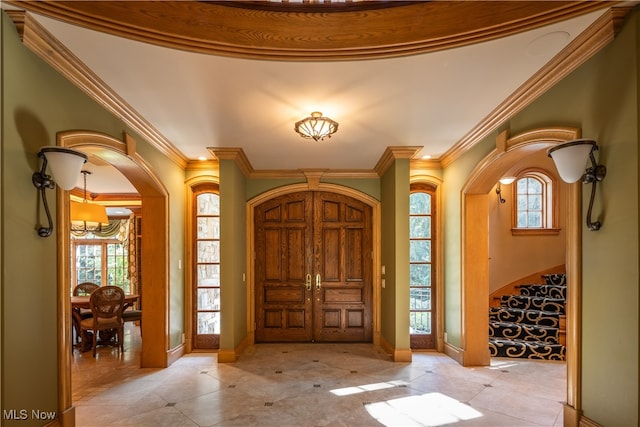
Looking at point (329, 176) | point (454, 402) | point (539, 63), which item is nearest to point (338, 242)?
point (329, 176)

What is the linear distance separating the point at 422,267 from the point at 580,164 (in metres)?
3.25

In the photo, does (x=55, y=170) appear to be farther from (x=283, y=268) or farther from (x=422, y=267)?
(x=422, y=267)

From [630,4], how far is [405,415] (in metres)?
3.14

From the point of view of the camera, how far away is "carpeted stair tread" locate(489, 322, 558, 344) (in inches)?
179

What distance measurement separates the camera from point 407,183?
172 inches

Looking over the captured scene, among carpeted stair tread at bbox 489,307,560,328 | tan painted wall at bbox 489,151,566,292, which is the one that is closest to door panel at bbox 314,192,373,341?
carpeted stair tread at bbox 489,307,560,328

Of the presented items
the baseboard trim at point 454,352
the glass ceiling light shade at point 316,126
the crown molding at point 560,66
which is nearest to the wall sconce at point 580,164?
the crown molding at point 560,66

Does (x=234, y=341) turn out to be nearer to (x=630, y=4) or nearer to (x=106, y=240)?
(x=630, y=4)

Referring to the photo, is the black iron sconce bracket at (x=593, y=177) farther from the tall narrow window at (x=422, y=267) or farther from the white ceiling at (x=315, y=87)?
the tall narrow window at (x=422, y=267)

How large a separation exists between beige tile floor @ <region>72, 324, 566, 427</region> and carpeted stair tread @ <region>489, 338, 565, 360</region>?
12 centimetres

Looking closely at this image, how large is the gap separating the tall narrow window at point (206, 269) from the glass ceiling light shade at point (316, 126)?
2379 mm

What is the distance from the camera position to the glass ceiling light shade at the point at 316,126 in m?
3.08

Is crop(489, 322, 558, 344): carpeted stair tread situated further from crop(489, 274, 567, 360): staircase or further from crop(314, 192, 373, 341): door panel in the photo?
crop(314, 192, 373, 341): door panel

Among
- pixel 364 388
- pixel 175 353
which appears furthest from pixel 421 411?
pixel 175 353
